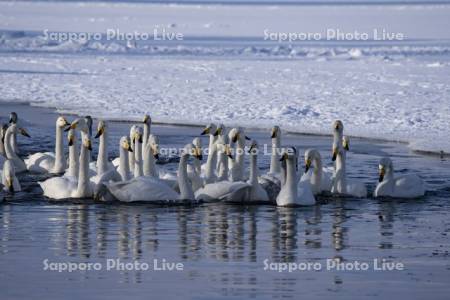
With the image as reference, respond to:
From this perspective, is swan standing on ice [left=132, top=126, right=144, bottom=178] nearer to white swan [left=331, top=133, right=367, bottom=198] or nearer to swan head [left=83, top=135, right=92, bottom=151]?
swan head [left=83, top=135, right=92, bottom=151]

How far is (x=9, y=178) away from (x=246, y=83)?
19.3 m

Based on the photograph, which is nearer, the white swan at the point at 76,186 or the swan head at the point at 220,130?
the white swan at the point at 76,186

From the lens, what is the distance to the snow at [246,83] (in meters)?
20.1

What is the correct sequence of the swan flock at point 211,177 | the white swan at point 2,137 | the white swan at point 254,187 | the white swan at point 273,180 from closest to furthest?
the swan flock at point 211,177, the white swan at point 254,187, the white swan at point 273,180, the white swan at point 2,137

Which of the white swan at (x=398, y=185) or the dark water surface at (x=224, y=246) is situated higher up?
the white swan at (x=398, y=185)

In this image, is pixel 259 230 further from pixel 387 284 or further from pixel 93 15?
pixel 93 15

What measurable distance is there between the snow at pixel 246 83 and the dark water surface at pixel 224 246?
5.47 metres

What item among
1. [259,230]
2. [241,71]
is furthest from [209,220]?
[241,71]

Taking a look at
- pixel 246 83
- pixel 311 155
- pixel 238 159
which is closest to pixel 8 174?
pixel 238 159

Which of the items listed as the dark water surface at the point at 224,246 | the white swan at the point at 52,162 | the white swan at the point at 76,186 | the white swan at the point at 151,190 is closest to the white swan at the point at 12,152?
the white swan at the point at 52,162

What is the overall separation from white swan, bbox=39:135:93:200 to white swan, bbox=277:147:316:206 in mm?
1957

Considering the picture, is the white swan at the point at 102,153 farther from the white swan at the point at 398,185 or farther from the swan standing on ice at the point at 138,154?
the white swan at the point at 398,185

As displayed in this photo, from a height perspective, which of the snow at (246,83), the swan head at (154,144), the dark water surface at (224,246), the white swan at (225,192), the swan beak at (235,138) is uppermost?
the snow at (246,83)

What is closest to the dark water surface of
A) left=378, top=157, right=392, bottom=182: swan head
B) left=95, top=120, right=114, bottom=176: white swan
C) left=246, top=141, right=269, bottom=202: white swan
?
left=246, top=141, right=269, bottom=202: white swan
